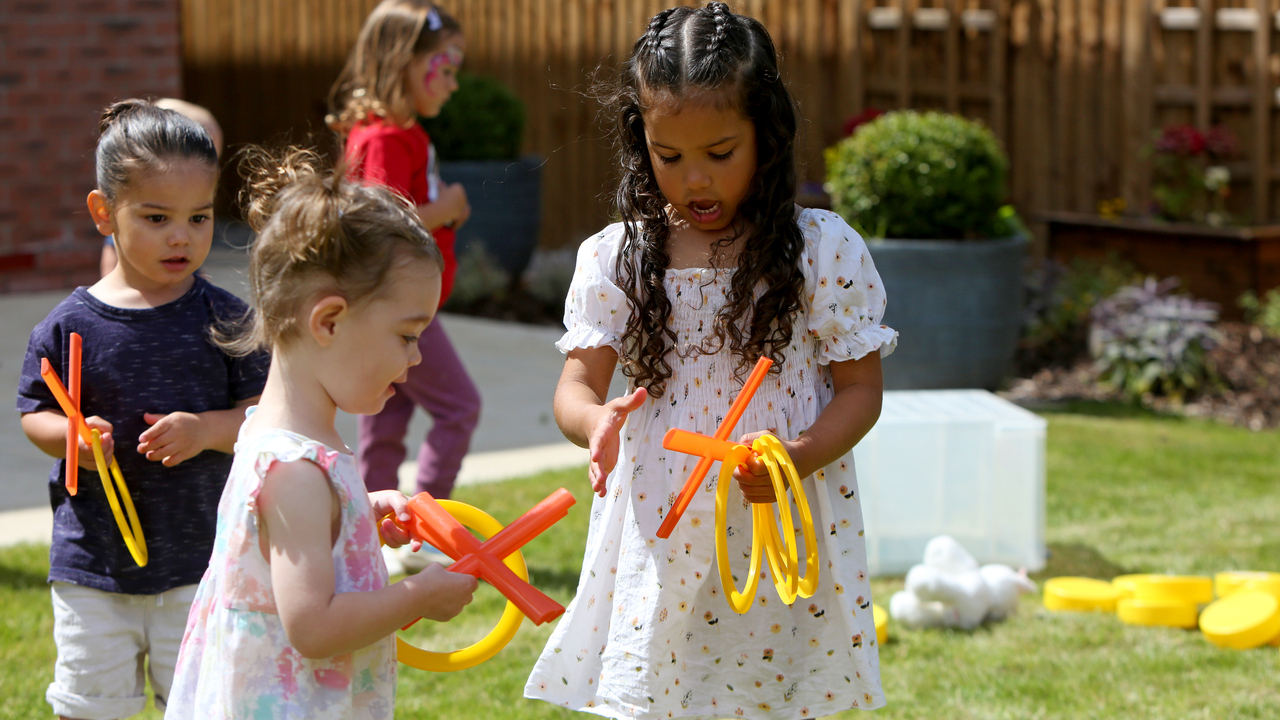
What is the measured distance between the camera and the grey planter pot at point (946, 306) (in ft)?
21.5

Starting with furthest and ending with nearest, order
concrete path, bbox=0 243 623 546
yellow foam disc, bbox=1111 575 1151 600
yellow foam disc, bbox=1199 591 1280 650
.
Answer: concrete path, bbox=0 243 623 546, yellow foam disc, bbox=1111 575 1151 600, yellow foam disc, bbox=1199 591 1280 650

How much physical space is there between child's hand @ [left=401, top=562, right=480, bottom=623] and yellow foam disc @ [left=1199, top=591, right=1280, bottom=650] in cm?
266

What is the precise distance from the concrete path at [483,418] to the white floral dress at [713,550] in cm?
37

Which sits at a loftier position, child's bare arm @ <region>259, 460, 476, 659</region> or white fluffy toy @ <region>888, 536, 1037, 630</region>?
child's bare arm @ <region>259, 460, 476, 659</region>

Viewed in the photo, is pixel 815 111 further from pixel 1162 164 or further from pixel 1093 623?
pixel 1093 623

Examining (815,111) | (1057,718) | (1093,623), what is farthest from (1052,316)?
(1057,718)

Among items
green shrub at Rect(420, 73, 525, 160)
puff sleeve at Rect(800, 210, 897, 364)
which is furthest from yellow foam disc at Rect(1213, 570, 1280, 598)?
green shrub at Rect(420, 73, 525, 160)

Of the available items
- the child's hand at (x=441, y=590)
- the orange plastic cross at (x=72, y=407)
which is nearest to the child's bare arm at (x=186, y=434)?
the orange plastic cross at (x=72, y=407)

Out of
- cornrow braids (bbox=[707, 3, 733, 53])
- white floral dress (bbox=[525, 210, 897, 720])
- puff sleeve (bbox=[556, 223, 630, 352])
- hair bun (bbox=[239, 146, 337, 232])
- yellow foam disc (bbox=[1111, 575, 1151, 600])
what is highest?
cornrow braids (bbox=[707, 3, 733, 53])

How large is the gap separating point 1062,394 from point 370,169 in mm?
4511

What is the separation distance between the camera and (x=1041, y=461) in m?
4.36

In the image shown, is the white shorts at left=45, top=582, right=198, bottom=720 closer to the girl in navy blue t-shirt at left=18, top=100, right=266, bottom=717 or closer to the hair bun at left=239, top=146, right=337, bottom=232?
the girl in navy blue t-shirt at left=18, top=100, right=266, bottom=717

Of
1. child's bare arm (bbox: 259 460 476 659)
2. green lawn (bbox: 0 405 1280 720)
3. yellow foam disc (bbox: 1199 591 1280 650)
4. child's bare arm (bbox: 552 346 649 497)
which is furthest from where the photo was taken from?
yellow foam disc (bbox: 1199 591 1280 650)

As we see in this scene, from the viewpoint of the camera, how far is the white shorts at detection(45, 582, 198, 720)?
243cm
